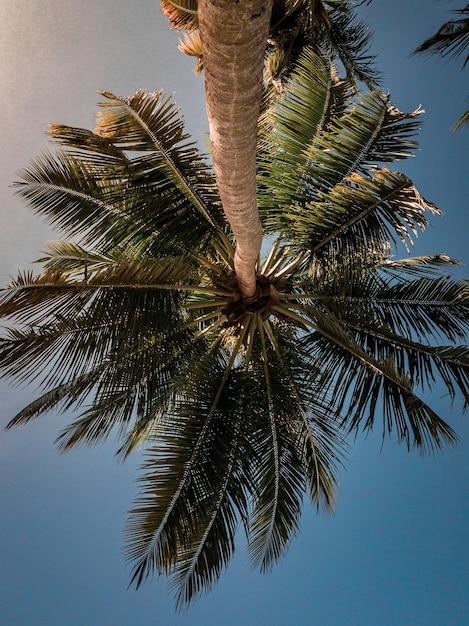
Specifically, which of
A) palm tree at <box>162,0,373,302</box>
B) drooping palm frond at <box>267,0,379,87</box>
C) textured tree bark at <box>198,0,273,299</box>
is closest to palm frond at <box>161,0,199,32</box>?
drooping palm frond at <box>267,0,379,87</box>

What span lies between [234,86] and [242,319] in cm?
446

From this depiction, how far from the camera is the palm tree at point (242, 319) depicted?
609cm

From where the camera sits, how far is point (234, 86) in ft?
9.77

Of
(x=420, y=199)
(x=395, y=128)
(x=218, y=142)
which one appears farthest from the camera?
(x=395, y=128)

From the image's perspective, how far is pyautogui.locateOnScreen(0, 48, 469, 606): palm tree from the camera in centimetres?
609

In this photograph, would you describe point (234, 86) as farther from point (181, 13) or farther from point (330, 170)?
point (181, 13)

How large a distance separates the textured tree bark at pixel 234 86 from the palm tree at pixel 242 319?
5.35ft

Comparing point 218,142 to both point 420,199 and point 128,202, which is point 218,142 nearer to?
point 420,199

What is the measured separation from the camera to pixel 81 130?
578cm

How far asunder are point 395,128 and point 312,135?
123 centimetres

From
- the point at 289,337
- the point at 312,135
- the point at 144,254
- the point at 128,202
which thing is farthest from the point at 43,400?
the point at 312,135

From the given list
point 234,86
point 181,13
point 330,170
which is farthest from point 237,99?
point 181,13

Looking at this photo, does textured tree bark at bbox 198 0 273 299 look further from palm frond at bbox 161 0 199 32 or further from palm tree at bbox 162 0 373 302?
palm frond at bbox 161 0 199 32

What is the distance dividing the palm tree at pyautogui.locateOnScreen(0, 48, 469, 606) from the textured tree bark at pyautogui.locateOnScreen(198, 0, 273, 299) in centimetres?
163
